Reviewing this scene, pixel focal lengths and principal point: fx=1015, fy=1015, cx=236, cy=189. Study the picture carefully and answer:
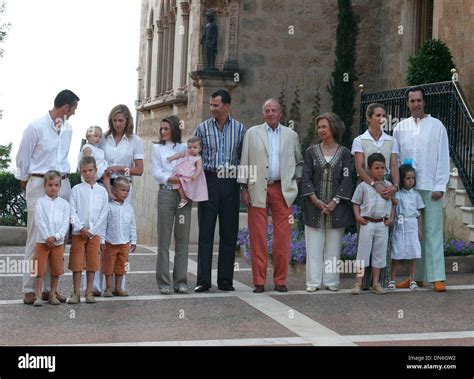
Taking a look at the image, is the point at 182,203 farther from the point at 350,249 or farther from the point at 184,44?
the point at 184,44

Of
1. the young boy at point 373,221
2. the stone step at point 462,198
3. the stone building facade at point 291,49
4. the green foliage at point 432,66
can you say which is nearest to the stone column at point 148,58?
the stone building facade at point 291,49

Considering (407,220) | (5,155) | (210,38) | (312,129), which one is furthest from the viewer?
(5,155)

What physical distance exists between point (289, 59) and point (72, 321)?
43.5 ft

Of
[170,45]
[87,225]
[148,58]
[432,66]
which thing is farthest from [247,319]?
[148,58]

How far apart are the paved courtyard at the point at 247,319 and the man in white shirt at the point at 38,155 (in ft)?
1.86

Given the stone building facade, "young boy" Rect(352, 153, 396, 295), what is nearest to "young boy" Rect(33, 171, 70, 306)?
"young boy" Rect(352, 153, 396, 295)

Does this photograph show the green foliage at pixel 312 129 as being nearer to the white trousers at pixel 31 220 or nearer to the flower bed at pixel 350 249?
the flower bed at pixel 350 249

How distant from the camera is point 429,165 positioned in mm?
10820

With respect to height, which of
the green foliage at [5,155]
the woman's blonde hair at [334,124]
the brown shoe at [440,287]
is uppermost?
the green foliage at [5,155]

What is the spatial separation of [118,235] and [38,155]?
1151mm

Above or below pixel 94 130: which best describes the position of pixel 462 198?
below

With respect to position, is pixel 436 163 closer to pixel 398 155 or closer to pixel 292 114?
pixel 398 155

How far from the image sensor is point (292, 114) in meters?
21.0

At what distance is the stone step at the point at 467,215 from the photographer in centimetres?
1333
